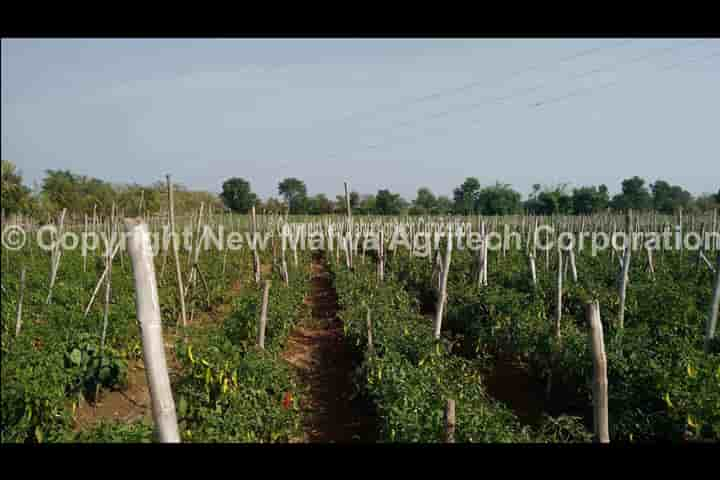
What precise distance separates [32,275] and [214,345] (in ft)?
18.8

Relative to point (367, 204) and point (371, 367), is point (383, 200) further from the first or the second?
point (371, 367)

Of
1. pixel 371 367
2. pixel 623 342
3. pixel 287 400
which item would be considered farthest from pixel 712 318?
pixel 287 400

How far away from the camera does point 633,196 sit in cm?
3647

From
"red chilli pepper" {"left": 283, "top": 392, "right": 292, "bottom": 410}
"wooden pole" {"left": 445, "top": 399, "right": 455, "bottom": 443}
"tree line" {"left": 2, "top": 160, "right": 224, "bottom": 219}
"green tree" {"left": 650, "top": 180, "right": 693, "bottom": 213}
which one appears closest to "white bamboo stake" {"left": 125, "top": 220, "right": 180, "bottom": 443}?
"wooden pole" {"left": 445, "top": 399, "right": 455, "bottom": 443}

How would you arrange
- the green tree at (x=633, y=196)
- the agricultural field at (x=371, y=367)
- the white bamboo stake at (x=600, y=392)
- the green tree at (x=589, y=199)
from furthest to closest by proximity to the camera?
the green tree at (x=633, y=196) → the green tree at (x=589, y=199) → the agricultural field at (x=371, y=367) → the white bamboo stake at (x=600, y=392)

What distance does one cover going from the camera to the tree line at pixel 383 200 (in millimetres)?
15188

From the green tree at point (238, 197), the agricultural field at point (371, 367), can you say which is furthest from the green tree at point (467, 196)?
the agricultural field at point (371, 367)

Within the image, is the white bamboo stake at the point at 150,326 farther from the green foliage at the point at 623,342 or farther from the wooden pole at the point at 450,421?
the green foliage at the point at 623,342

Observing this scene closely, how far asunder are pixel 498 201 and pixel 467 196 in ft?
12.3

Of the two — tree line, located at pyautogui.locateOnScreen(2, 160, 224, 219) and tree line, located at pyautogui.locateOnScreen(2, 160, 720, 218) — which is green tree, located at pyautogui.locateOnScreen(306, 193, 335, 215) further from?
tree line, located at pyautogui.locateOnScreen(2, 160, 224, 219)

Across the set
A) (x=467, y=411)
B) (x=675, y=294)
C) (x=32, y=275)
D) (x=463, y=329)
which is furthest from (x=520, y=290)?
(x=32, y=275)

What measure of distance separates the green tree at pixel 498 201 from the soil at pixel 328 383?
20.3m

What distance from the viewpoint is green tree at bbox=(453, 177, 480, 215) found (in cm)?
2575
